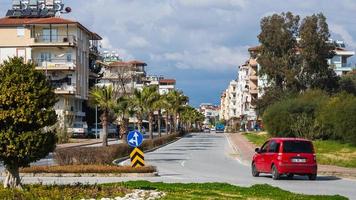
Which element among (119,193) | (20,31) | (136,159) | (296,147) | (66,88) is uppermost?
(20,31)

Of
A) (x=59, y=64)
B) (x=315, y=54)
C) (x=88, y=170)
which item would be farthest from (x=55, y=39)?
(x=88, y=170)

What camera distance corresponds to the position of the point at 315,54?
7562 cm

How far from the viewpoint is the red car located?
26.2 metres

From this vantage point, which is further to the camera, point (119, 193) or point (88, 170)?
point (88, 170)

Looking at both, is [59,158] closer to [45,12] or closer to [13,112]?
[13,112]

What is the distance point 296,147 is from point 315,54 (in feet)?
166

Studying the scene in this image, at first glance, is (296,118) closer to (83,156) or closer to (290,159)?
(83,156)

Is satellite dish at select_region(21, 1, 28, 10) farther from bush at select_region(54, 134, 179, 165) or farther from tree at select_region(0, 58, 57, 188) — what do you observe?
tree at select_region(0, 58, 57, 188)

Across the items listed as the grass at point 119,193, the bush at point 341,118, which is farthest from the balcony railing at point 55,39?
the grass at point 119,193

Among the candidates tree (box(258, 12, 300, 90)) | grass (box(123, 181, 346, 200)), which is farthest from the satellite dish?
grass (box(123, 181, 346, 200))

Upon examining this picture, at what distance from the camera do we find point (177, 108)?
107375 mm

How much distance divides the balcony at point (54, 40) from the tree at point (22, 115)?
76.8 m

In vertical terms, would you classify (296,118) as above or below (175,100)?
below

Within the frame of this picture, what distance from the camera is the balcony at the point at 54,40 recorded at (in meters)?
90.9
